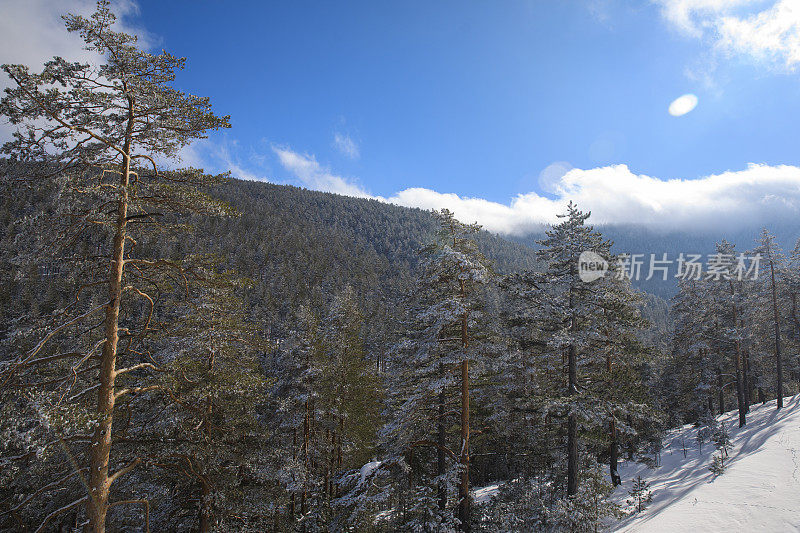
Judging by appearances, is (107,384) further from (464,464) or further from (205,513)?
(464,464)

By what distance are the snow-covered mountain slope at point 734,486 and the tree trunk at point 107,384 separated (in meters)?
13.3

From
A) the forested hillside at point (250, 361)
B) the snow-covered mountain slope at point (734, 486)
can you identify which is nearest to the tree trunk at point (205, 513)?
the forested hillside at point (250, 361)

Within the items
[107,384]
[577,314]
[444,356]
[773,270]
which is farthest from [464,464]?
[773,270]

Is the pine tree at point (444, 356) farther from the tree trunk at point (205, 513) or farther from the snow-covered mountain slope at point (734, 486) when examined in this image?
the tree trunk at point (205, 513)

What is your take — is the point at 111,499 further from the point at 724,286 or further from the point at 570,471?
the point at 724,286

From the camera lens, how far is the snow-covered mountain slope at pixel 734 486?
954 centimetres

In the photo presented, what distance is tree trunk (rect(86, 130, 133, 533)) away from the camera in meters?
6.15

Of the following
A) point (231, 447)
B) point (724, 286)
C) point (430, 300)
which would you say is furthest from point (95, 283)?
point (724, 286)

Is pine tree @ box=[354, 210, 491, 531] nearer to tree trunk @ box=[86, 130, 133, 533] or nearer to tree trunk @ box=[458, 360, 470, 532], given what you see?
tree trunk @ box=[458, 360, 470, 532]

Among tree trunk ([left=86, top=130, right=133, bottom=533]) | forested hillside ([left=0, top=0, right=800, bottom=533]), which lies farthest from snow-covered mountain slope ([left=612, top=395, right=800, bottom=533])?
tree trunk ([left=86, top=130, right=133, bottom=533])

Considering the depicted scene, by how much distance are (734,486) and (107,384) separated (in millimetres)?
18474

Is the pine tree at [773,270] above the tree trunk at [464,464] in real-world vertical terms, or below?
above

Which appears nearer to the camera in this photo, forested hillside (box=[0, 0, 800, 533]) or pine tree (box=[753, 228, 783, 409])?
forested hillside (box=[0, 0, 800, 533])

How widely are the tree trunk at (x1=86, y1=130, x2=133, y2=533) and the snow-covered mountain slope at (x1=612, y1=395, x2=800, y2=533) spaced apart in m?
13.3
